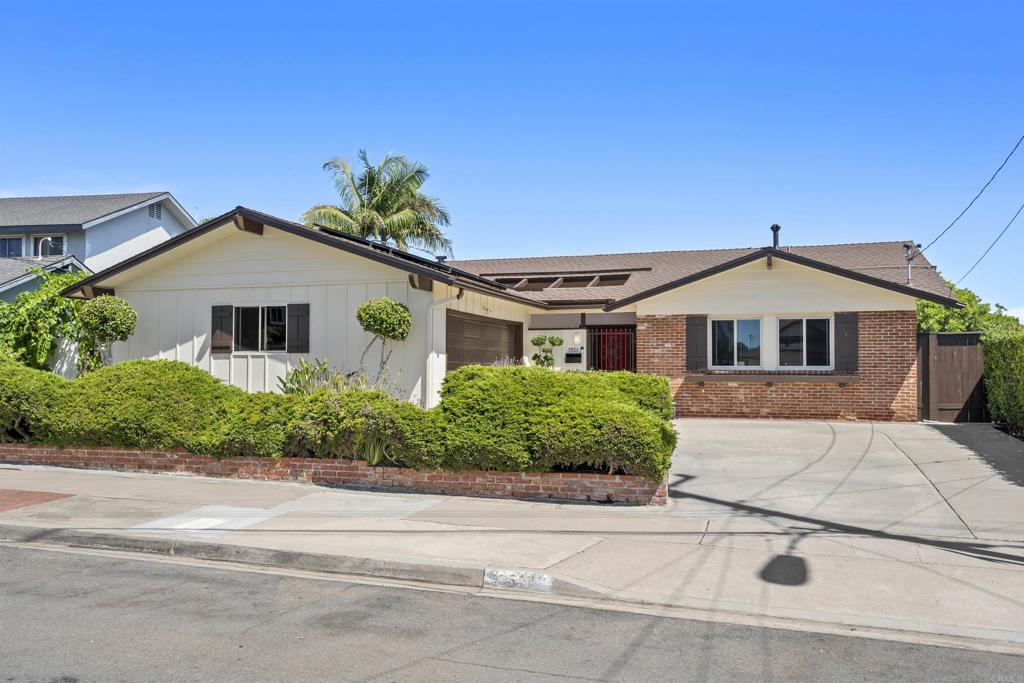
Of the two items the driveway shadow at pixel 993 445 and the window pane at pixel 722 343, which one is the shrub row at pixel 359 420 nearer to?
the driveway shadow at pixel 993 445

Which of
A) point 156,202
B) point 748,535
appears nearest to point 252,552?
point 748,535

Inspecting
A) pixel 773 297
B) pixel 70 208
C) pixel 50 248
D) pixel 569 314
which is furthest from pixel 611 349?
pixel 70 208

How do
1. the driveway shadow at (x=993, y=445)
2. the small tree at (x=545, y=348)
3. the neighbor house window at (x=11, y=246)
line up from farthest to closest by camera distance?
1. the neighbor house window at (x=11, y=246)
2. the small tree at (x=545, y=348)
3. the driveway shadow at (x=993, y=445)

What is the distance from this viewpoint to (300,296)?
15.9 meters

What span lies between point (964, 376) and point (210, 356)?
54.3 ft

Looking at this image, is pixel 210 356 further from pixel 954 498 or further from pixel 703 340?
pixel 954 498

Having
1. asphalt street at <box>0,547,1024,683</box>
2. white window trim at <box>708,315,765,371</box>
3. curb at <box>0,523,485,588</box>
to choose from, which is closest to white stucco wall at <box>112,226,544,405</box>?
white window trim at <box>708,315,765,371</box>

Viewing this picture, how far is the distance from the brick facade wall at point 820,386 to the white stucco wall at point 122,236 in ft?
66.9

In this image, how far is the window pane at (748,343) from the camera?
20156mm

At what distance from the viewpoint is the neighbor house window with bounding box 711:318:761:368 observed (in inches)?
795

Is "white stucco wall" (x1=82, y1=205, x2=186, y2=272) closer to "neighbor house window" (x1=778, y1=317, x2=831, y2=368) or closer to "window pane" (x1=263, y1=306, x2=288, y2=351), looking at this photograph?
"window pane" (x1=263, y1=306, x2=288, y2=351)

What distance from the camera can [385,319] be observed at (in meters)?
14.2

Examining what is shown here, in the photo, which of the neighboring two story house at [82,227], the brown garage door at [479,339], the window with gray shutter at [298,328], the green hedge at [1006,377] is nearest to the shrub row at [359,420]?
the window with gray shutter at [298,328]

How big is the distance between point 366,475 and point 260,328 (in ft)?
21.5
